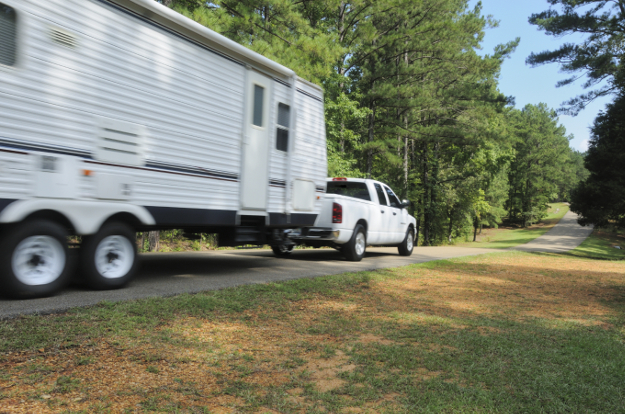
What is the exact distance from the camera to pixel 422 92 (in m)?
23.8

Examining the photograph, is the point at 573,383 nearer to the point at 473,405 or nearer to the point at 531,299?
the point at 473,405

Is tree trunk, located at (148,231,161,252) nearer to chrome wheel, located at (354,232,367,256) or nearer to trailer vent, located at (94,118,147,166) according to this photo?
chrome wheel, located at (354,232,367,256)

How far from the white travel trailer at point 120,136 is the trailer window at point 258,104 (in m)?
0.03

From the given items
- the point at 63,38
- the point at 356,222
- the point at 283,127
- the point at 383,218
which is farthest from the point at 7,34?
the point at 383,218

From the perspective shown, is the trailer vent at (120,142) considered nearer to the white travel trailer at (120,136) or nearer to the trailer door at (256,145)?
the white travel trailer at (120,136)

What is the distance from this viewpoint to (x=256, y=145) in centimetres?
799

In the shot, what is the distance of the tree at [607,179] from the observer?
1031 inches

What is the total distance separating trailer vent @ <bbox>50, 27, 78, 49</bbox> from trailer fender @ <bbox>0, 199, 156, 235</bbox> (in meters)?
1.79

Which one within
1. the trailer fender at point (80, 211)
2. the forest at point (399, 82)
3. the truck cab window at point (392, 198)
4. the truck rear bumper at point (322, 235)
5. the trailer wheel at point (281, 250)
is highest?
the forest at point (399, 82)

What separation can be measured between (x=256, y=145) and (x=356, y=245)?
4.35m

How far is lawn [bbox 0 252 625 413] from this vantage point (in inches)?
117

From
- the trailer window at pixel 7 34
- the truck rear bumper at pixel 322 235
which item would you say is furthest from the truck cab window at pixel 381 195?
the trailer window at pixel 7 34

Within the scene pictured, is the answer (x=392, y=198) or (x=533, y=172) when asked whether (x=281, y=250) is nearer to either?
(x=392, y=198)

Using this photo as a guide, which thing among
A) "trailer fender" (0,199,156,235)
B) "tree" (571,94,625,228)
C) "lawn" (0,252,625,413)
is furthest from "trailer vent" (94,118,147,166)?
"tree" (571,94,625,228)
